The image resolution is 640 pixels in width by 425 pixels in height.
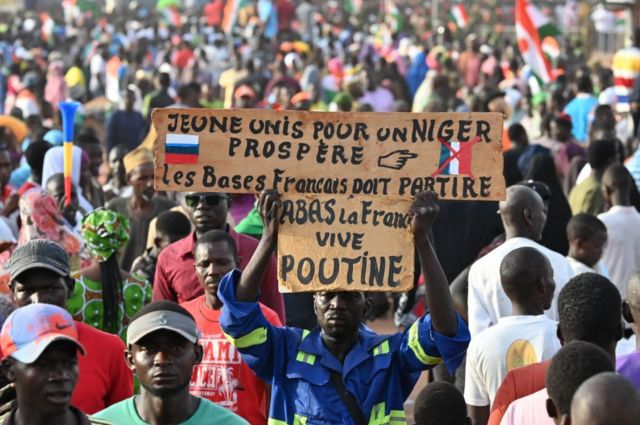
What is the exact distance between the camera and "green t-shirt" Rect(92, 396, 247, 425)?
179 inches

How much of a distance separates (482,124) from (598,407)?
1889 millimetres

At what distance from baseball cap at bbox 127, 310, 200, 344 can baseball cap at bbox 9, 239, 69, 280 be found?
0.76 meters

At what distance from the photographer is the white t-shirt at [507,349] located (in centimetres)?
573

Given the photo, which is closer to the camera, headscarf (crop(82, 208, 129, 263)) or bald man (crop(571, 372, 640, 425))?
bald man (crop(571, 372, 640, 425))

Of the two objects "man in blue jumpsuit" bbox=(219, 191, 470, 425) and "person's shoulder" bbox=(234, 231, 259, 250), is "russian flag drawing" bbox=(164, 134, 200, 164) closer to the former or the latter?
"man in blue jumpsuit" bbox=(219, 191, 470, 425)

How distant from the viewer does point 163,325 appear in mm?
4645

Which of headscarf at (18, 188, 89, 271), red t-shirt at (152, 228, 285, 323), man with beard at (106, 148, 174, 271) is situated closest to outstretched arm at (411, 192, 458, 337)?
red t-shirt at (152, 228, 285, 323)

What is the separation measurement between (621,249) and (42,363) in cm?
519

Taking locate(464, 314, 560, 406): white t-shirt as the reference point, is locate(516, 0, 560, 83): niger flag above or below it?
above

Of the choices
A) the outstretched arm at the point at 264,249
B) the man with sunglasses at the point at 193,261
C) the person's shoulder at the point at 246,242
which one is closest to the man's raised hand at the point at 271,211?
the outstretched arm at the point at 264,249

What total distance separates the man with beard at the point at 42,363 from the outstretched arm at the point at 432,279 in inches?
54.6

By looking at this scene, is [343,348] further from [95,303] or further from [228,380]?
[95,303]

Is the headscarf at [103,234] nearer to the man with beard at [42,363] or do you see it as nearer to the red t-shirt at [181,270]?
the red t-shirt at [181,270]

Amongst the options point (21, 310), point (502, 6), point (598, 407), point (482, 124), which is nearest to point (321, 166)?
point (482, 124)
